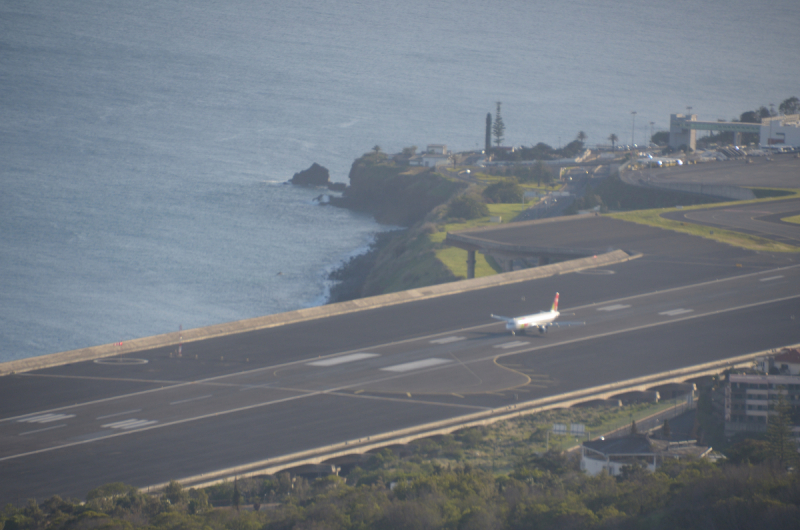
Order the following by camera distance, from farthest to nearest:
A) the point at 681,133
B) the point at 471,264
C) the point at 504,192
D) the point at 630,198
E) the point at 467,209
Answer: the point at 681,133 → the point at 504,192 → the point at 630,198 → the point at 467,209 → the point at 471,264

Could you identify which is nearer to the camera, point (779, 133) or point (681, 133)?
Result: point (779, 133)

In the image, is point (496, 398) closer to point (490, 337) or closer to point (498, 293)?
point (490, 337)

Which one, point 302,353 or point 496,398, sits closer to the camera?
point 496,398

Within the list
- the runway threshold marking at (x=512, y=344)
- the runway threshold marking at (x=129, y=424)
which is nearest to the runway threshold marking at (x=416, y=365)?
the runway threshold marking at (x=512, y=344)

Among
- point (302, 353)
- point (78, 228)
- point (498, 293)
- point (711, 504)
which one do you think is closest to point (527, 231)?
point (498, 293)

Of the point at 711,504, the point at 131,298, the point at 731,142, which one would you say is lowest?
Answer: the point at 131,298

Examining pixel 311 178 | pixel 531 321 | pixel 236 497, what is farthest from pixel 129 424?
pixel 311 178

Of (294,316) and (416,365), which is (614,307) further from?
(294,316)
